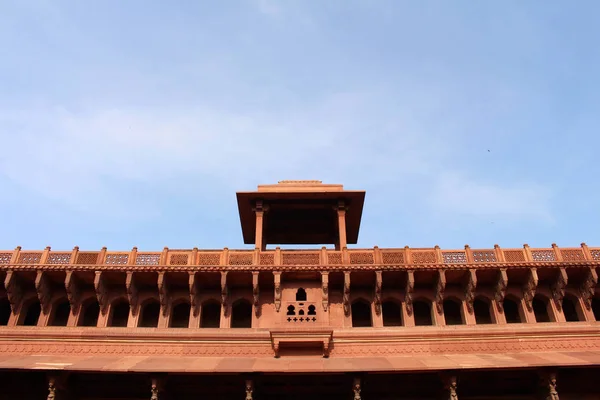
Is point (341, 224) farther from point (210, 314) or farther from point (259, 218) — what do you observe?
point (210, 314)

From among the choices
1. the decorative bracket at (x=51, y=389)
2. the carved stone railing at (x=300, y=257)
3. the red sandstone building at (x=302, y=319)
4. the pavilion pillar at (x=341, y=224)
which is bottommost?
the decorative bracket at (x=51, y=389)

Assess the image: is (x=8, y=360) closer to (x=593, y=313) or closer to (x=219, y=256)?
(x=219, y=256)

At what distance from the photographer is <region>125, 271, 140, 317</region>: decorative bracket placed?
16.7 m

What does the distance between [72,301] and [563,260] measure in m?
16.1

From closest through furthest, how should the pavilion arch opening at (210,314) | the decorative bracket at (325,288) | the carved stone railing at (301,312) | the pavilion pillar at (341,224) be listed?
the carved stone railing at (301,312)
the decorative bracket at (325,288)
the pavilion arch opening at (210,314)
the pavilion pillar at (341,224)

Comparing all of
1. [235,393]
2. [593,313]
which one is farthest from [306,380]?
[593,313]

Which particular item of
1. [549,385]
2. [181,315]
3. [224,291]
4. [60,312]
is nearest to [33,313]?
[60,312]

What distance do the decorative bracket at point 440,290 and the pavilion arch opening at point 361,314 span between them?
7.30 ft

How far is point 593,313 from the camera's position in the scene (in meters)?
17.2

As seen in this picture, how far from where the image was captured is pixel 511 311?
17.5 meters

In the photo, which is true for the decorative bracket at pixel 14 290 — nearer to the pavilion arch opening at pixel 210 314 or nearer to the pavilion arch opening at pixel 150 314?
the pavilion arch opening at pixel 150 314

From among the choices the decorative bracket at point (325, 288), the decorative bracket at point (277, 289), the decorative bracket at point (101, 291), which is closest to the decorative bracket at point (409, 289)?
the decorative bracket at point (325, 288)

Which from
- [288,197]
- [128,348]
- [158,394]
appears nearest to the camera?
[158,394]

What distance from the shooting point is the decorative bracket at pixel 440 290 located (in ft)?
54.9
